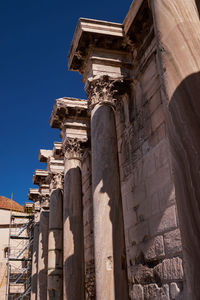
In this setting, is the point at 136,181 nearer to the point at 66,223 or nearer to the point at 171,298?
the point at 171,298

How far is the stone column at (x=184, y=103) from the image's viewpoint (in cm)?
301

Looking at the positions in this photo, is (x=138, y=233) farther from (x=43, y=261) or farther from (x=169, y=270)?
(x=43, y=261)

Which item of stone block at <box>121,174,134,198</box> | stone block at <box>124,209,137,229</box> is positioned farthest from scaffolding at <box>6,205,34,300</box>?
stone block at <box>124,209,137,229</box>

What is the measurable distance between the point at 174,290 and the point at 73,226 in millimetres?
5038

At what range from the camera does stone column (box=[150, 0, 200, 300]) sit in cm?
301

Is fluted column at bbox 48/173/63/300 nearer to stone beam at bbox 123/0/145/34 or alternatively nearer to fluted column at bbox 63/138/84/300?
fluted column at bbox 63/138/84/300

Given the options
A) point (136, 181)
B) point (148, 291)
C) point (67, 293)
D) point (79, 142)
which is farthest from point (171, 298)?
point (79, 142)

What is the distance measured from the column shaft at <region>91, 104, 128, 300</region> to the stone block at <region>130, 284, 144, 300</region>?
281 mm

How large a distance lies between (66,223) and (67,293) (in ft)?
6.49

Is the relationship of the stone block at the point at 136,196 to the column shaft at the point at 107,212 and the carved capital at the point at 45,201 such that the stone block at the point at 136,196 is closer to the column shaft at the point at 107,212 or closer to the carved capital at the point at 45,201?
the column shaft at the point at 107,212

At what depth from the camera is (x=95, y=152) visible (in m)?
7.52

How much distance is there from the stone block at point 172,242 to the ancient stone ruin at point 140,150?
0.02m

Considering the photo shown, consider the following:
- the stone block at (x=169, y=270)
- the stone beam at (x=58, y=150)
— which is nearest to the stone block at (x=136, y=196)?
the stone block at (x=169, y=270)

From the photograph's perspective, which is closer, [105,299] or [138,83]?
[105,299]
